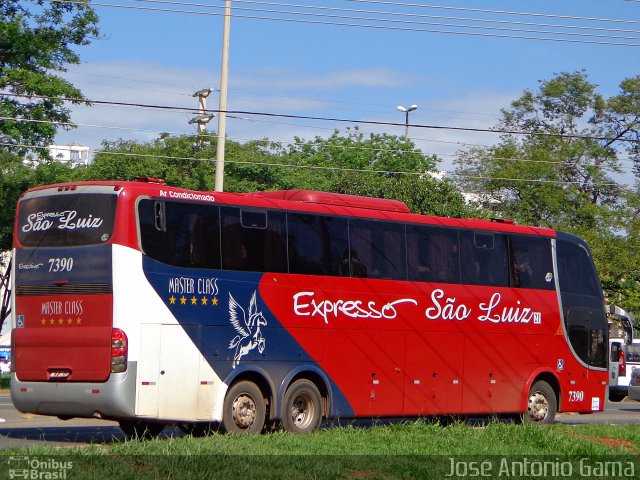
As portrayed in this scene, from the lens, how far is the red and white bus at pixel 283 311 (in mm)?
14961

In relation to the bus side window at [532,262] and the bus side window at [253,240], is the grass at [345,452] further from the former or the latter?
the bus side window at [532,262]

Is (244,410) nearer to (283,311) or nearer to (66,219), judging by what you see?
(283,311)

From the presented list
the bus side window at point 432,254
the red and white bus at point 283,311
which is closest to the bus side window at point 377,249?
the red and white bus at point 283,311

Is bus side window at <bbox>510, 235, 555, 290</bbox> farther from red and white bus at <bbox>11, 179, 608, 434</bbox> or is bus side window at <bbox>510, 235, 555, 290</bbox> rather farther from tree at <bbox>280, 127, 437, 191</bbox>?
tree at <bbox>280, 127, 437, 191</bbox>

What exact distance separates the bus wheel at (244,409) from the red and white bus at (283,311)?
0.03 m

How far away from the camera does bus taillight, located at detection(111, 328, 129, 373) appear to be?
14688mm

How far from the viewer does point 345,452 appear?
12992 mm

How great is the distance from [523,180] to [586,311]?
3377 cm

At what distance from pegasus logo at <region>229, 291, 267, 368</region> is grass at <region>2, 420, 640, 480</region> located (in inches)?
69.9

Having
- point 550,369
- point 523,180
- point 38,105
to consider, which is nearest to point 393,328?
point 550,369

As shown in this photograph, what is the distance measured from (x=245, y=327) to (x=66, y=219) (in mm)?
3073

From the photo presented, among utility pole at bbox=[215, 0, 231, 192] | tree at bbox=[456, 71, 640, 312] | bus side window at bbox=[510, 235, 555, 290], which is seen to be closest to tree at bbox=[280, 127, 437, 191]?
tree at bbox=[456, 71, 640, 312]

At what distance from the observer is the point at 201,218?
15.9m

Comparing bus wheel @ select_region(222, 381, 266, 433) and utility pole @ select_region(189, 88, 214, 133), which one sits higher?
utility pole @ select_region(189, 88, 214, 133)
